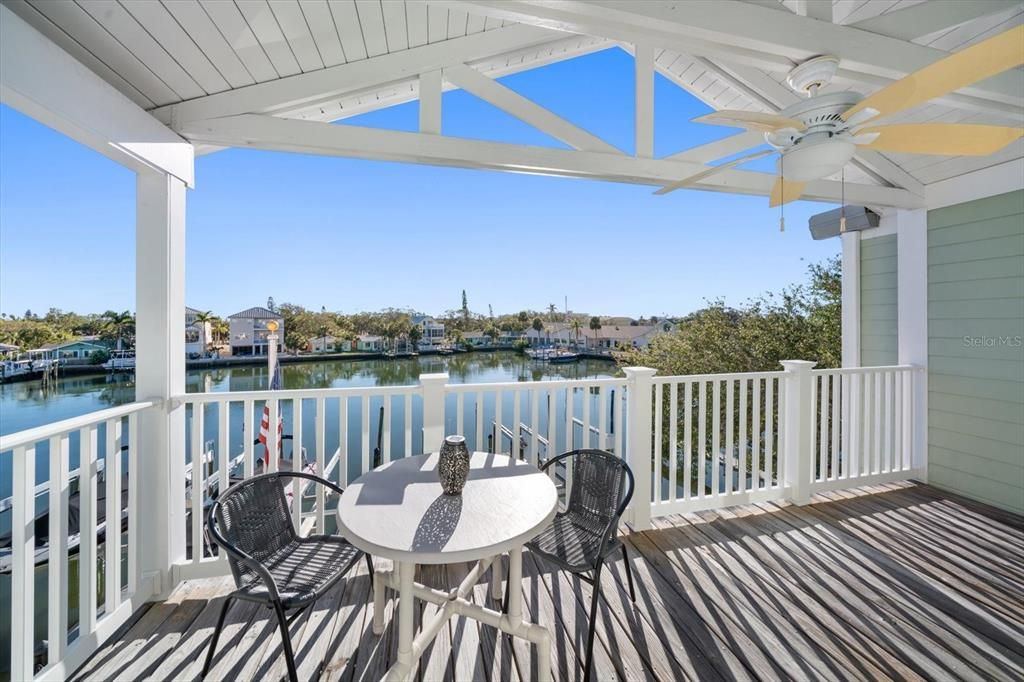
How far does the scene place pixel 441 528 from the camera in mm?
1564

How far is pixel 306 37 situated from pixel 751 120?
7.61 feet

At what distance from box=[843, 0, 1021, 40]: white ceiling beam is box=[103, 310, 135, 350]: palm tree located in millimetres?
4703

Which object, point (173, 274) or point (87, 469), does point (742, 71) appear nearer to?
point (173, 274)

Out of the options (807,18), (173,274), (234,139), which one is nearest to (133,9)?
(234,139)

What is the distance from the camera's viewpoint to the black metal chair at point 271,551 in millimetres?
1543

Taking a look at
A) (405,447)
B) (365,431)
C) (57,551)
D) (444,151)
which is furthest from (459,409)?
(57,551)

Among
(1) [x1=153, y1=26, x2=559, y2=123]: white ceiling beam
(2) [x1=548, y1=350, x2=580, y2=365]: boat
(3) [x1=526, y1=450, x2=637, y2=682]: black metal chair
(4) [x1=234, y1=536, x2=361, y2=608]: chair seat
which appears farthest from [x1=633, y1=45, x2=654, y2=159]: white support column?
(2) [x1=548, y1=350, x2=580, y2=365]: boat

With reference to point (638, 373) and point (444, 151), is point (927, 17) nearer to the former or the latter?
point (638, 373)

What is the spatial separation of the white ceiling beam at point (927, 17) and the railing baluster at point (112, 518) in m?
4.06

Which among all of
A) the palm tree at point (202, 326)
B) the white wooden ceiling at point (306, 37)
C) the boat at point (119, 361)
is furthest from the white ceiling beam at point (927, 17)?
the palm tree at point (202, 326)

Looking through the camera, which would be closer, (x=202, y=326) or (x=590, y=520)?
(x=590, y=520)

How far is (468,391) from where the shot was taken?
2861 mm

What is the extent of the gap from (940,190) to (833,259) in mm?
10543

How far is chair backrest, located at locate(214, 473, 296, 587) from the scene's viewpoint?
1788 millimetres
